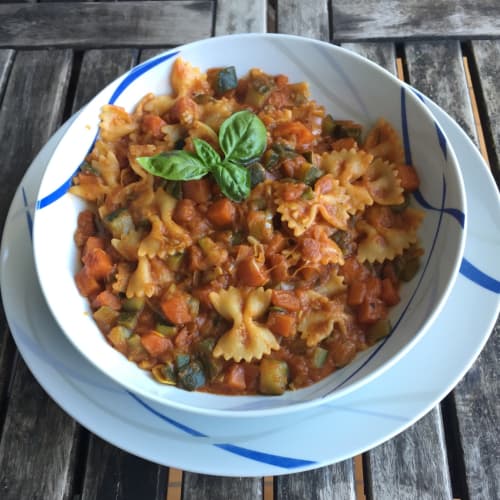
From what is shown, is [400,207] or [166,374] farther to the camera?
[400,207]

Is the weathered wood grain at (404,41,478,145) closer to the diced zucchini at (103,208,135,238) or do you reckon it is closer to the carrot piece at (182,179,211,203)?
the carrot piece at (182,179,211,203)

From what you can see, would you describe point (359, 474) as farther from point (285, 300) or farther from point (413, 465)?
point (285, 300)

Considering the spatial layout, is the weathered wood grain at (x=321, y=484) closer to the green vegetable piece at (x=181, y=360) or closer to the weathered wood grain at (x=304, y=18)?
the green vegetable piece at (x=181, y=360)

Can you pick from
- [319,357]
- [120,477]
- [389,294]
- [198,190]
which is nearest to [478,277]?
[389,294]

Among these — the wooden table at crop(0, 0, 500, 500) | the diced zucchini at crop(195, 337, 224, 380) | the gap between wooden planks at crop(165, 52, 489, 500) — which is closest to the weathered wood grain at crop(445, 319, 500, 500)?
the wooden table at crop(0, 0, 500, 500)

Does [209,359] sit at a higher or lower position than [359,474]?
higher

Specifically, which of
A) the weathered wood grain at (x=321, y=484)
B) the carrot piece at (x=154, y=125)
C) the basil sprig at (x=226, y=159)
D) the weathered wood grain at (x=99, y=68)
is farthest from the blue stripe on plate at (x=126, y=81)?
the weathered wood grain at (x=321, y=484)
